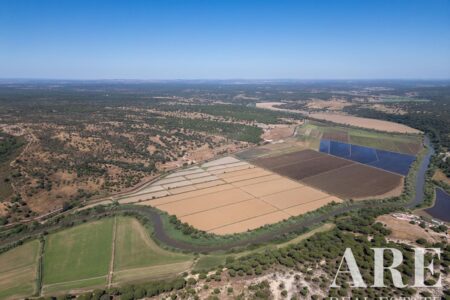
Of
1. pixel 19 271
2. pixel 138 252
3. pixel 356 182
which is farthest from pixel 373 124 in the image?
pixel 19 271

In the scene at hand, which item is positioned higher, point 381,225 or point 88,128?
point 88,128

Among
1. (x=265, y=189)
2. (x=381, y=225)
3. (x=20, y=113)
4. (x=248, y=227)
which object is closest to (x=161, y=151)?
(x=265, y=189)

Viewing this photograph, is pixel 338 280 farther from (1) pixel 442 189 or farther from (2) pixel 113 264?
(1) pixel 442 189

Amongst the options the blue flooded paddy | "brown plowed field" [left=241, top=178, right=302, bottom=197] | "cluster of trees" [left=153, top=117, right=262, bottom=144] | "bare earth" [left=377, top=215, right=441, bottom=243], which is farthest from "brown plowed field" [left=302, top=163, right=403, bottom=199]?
"cluster of trees" [left=153, top=117, right=262, bottom=144]

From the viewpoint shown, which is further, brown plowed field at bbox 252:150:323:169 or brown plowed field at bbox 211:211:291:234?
brown plowed field at bbox 252:150:323:169

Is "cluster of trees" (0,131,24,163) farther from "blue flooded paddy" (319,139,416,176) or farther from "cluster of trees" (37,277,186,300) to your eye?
"blue flooded paddy" (319,139,416,176)
